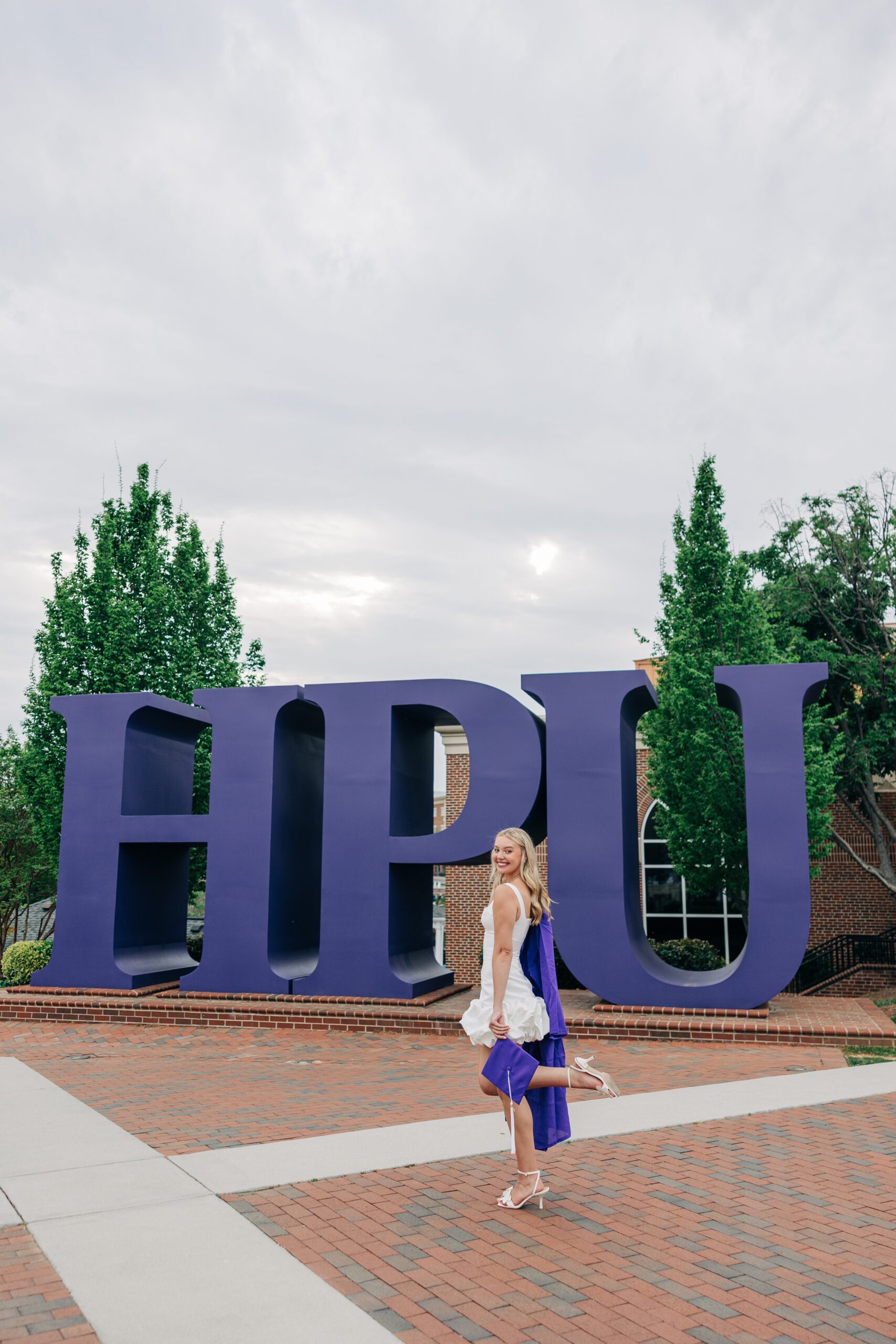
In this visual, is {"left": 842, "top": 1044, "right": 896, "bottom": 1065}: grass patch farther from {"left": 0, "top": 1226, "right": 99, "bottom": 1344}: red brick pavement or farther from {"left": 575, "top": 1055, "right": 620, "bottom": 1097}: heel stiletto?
{"left": 0, "top": 1226, "right": 99, "bottom": 1344}: red brick pavement

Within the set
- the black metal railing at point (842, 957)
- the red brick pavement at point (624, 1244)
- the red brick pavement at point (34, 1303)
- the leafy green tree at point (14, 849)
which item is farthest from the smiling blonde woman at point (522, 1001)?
the leafy green tree at point (14, 849)

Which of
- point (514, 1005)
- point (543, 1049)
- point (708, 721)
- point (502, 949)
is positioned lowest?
point (543, 1049)

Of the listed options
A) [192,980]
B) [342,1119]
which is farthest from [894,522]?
[342,1119]

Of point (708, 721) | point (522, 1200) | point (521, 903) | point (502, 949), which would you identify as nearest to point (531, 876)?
point (521, 903)

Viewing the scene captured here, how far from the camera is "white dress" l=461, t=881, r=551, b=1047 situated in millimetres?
4484

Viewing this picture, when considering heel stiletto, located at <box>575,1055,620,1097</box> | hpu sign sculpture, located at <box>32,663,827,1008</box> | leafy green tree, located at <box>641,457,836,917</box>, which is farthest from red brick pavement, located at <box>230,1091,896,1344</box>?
leafy green tree, located at <box>641,457,836,917</box>

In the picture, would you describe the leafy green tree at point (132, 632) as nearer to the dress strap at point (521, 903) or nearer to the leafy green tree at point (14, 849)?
the leafy green tree at point (14, 849)

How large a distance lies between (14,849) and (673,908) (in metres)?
16.8

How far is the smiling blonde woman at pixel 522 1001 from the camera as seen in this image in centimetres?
448

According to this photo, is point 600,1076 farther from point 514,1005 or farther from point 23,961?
point 23,961

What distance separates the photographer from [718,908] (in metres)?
22.7

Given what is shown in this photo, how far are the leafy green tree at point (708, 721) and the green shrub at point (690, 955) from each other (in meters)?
1.15

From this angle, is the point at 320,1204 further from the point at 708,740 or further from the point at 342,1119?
the point at 708,740

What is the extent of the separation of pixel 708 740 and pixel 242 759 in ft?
24.6
